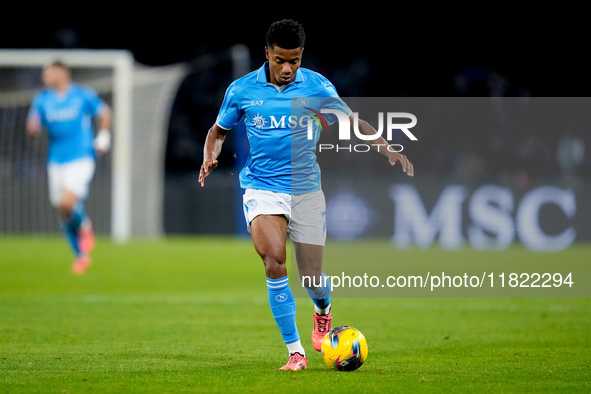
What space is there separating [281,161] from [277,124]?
9.3 inches

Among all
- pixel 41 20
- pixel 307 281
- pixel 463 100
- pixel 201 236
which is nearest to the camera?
→ pixel 307 281

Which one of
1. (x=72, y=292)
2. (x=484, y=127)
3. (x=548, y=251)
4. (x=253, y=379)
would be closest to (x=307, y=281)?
(x=253, y=379)

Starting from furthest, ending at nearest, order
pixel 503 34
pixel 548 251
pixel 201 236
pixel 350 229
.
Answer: pixel 503 34, pixel 201 236, pixel 350 229, pixel 548 251

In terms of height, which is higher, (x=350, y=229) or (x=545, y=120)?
(x=545, y=120)

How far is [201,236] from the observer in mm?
22141

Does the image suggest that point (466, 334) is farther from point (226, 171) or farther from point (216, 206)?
point (226, 171)

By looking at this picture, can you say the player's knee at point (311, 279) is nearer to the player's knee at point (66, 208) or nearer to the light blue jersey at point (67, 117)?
the player's knee at point (66, 208)

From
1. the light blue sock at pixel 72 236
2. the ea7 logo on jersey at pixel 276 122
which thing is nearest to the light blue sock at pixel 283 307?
the ea7 logo on jersey at pixel 276 122

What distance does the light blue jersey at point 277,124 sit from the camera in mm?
5633

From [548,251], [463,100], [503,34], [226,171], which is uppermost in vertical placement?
[503,34]

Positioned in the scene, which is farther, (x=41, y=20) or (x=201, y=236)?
(x=41, y=20)

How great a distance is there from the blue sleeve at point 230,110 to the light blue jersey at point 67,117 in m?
7.12

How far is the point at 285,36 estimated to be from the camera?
212 inches

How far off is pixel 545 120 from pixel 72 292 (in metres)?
13.1
